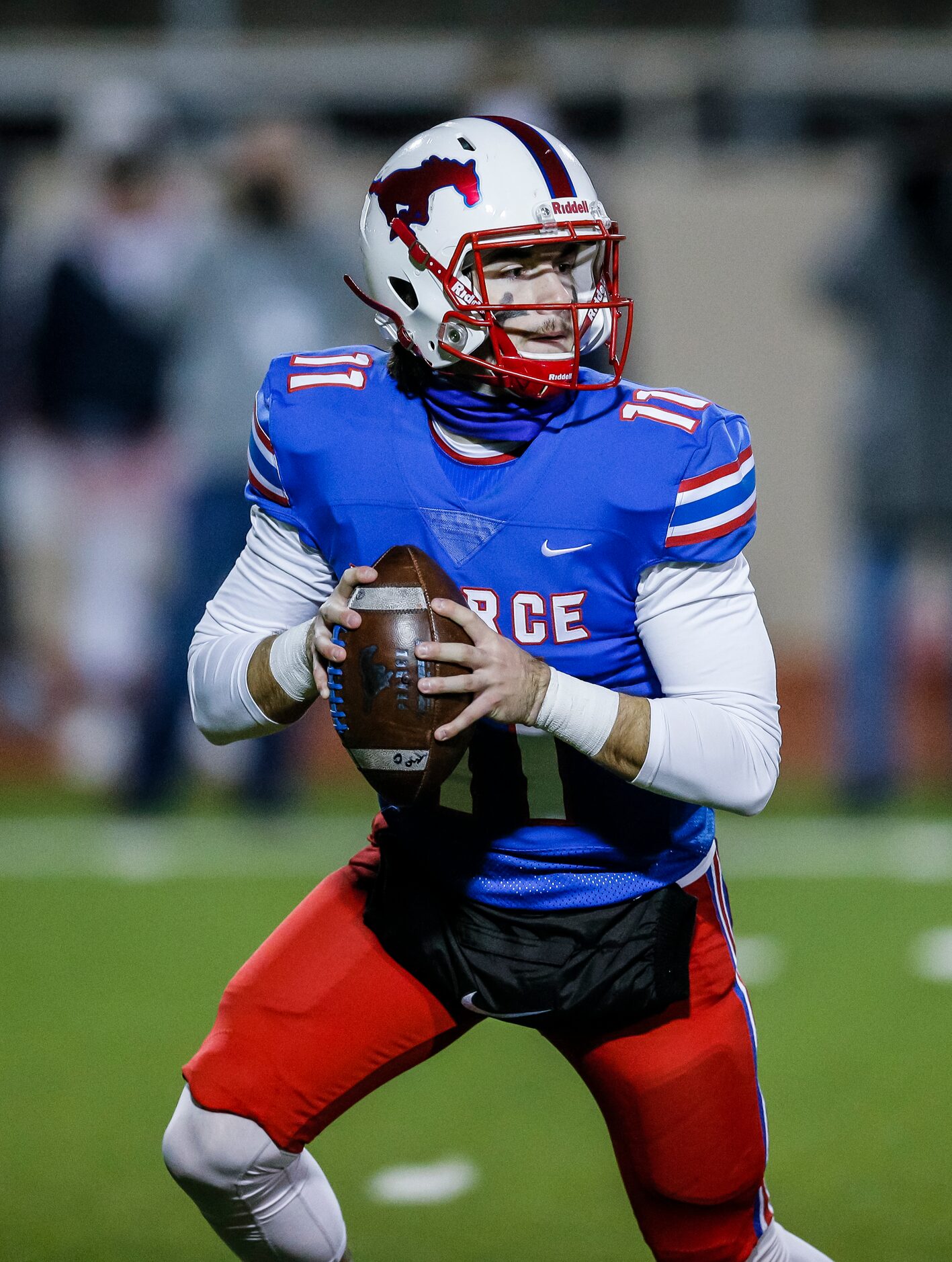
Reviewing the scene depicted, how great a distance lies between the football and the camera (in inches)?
77.1

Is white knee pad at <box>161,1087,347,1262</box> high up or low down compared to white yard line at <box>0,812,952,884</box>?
up

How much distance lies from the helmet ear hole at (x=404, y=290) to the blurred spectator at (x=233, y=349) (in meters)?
3.13

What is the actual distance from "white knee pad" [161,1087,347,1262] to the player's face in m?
0.98

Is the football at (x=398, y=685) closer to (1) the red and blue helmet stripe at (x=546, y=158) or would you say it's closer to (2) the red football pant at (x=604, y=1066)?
(2) the red football pant at (x=604, y=1066)

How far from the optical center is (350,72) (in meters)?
9.30

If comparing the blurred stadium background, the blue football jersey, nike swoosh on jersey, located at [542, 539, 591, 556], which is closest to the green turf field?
the blurred stadium background

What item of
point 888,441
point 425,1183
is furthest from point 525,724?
point 888,441

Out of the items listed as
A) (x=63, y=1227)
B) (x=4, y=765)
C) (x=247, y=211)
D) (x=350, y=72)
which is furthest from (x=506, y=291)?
(x=350, y=72)

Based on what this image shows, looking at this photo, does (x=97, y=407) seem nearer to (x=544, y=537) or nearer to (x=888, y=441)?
(x=888, y=441)

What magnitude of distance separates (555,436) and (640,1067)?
29.4 inches

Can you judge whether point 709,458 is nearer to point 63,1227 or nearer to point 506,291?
point 506,291

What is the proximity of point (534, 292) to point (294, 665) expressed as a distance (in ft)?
1.76

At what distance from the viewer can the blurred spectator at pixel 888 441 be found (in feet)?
18.6

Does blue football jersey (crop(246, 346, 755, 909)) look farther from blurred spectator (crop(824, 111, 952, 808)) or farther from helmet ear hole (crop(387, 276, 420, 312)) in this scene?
blurred spectator (crop(824, 111, 952, 808))
